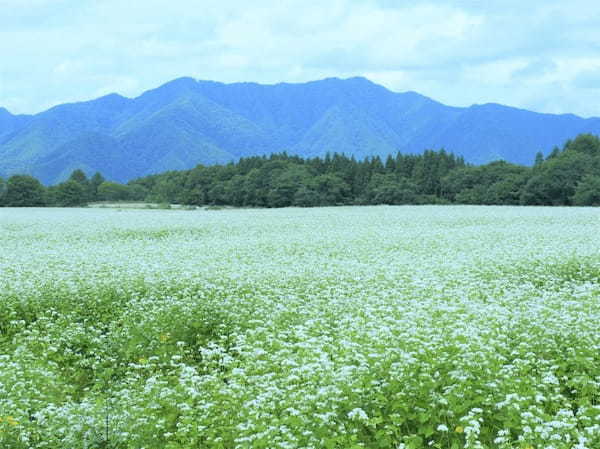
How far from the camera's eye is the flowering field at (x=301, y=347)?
661cm

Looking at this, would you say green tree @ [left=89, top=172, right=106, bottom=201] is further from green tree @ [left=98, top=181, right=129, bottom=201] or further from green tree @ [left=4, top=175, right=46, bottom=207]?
green tree @ [left=4, top=175, right=46, bottom=207]

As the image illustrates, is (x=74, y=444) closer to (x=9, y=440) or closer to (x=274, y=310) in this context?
(x=9, y=440)

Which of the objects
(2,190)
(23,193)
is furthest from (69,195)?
(2,190)

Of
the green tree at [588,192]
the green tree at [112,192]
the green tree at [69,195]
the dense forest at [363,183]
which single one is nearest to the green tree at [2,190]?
the dense forest at [363,183]

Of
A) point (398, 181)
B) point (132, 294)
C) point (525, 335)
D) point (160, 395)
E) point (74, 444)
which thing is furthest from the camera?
point (398, 181)

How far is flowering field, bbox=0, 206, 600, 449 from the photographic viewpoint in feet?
21.7

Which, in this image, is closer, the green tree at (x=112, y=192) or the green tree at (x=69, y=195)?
the green tree at (x=69, y=195)

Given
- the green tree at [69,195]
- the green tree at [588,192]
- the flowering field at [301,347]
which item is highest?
the green tree at [588,192]

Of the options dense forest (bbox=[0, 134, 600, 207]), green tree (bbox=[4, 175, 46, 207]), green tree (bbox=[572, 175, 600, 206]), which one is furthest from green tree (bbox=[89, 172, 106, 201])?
green tree (bbox=[572, 175, 600, 206])

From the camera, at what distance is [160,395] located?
728cm

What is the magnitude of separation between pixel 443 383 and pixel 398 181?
8576cm

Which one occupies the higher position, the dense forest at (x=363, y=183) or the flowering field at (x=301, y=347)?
the dense forest at (x=363, y=183)

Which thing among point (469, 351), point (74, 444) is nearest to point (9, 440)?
point (74, 444)

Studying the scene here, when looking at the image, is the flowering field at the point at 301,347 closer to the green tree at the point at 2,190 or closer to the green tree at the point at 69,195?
the green tree at the point at 2,190
